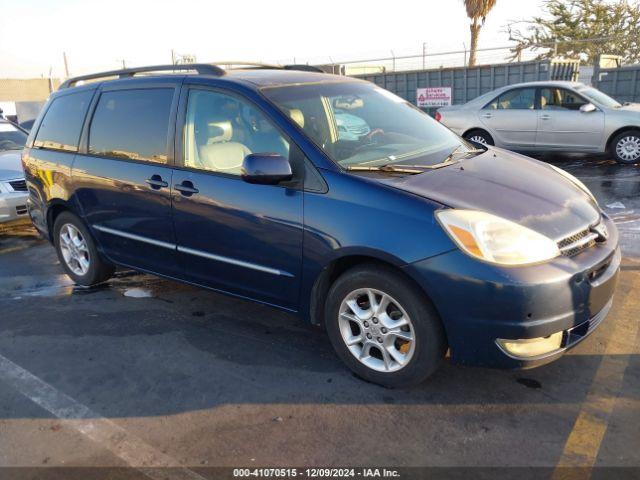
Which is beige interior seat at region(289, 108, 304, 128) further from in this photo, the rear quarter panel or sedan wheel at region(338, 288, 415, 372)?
the rear quarter panel

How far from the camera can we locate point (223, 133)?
386 centimetres

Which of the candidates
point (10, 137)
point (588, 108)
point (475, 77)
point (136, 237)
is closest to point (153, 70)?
point (136, 237)

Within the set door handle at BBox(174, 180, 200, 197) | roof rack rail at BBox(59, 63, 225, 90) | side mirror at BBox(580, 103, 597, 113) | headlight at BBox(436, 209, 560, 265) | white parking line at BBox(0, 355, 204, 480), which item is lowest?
white parking line at BBox(0, 355, 204, 480)

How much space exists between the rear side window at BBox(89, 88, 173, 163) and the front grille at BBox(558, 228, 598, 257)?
265 cm

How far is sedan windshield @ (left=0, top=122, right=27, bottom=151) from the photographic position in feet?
27.5

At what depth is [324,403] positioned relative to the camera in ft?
10.3

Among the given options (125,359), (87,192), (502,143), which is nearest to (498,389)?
(125,359)

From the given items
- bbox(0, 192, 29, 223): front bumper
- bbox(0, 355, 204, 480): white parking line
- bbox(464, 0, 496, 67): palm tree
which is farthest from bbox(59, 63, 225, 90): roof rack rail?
bbox(464, 0, 496, 67): palm tree

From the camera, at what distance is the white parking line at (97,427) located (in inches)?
105

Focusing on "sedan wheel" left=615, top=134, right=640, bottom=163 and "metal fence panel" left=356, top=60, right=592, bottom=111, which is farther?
"metal fence panel" left=356, top=60, right=592, bottom=111

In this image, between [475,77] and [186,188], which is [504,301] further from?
[475,77]

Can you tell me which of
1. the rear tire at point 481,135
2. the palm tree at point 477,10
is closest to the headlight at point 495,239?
the rear tire at point 481,135

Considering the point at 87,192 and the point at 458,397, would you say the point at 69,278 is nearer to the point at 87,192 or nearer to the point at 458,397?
Result: the point at 87,192

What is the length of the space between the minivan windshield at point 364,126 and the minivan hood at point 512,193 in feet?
0.86
